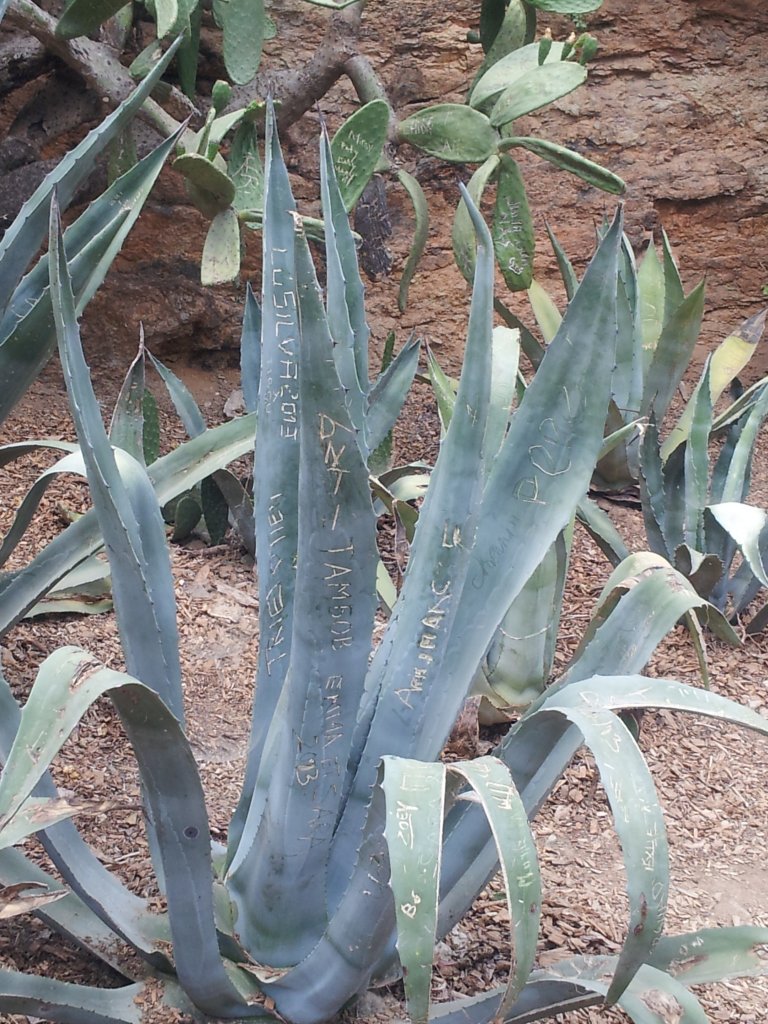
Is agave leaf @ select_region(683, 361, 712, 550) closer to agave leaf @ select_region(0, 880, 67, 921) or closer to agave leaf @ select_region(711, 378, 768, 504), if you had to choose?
agave leaf @ select_region(711, 378, 768, 504)

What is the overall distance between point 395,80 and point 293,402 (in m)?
2.50

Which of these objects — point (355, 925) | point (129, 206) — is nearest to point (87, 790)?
point (355, 925)

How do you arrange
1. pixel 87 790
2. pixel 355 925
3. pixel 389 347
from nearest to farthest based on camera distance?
pixel 355 925 < pixel 87 790 < pixel 389 347

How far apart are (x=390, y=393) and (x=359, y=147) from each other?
1.68 feet

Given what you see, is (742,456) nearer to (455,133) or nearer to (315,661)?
(455,133)

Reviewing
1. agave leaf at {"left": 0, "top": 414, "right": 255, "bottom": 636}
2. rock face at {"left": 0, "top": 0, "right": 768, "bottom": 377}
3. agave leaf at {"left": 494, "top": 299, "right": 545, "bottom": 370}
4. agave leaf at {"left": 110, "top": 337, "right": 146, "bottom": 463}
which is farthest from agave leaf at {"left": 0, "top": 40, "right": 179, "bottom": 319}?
rock face at {"left": 0, "top": 0, "right": 768, "bottom": 377}

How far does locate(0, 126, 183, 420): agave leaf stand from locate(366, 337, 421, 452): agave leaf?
25.5 inches

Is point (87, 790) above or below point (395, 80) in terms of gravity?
below

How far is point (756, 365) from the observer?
12.1ft

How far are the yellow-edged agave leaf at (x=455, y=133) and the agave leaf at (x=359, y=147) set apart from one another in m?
0.26

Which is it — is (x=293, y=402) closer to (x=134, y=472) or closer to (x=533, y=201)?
(x=134, y=472)

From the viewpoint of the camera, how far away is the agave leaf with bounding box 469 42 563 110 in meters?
2.45

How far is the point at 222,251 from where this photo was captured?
2.10 meters

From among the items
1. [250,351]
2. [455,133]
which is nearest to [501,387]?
[250,351]
